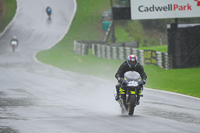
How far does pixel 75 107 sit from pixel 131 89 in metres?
2.59

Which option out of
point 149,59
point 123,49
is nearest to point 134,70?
point 149,59

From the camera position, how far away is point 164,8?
30.0m

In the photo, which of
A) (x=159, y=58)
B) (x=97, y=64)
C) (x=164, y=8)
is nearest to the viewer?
(x=164, y=8)

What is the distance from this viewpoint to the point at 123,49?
37031 mm

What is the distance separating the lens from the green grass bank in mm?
23141

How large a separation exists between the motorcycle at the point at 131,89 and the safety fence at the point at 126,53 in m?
17.7

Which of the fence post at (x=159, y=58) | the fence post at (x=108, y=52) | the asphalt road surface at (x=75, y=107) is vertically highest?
the asphalt road surface at (x=75, y=107)

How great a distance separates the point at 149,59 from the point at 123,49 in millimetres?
4071

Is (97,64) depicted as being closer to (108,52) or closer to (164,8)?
(108,52)

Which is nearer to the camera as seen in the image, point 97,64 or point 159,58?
point 159,58

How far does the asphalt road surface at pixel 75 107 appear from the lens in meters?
10.5

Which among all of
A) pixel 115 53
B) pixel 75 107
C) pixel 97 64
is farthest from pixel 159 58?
pixel 75 107

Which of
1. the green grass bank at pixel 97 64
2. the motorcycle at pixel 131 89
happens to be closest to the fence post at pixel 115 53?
the green grass bank at pixel 97 64

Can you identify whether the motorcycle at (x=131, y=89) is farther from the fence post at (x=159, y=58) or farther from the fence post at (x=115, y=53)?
the fence post at (x=115, y=53)
